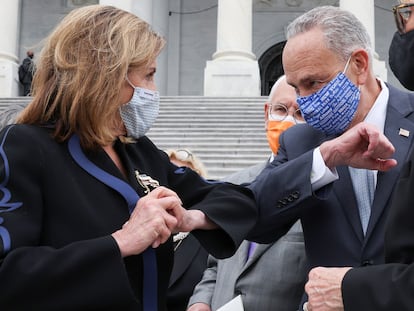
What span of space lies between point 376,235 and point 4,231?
1.36 metres

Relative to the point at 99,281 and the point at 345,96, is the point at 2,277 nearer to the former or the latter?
the point at 99,281

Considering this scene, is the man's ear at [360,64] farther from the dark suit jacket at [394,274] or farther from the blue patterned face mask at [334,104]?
the dark suit jacket at [394,274]

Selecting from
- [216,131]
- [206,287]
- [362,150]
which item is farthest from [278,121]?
[216,131]

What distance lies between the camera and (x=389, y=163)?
230 cm

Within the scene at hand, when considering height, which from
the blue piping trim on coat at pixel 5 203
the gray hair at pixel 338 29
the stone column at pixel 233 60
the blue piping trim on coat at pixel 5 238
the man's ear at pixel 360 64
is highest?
the stone column at pixel 233 60

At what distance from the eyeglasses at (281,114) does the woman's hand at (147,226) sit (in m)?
2.07

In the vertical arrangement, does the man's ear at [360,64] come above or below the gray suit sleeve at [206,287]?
above

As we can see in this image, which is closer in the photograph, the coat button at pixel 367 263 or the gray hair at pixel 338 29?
the coat button at pixel 367 263

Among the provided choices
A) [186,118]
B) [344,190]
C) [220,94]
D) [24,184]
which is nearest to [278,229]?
[344,190]

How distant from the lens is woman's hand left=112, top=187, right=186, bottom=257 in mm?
1998

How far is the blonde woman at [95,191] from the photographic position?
1913 mm

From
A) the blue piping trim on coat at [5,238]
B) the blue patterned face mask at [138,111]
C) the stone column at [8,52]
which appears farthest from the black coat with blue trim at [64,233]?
the stone column at [8,52]

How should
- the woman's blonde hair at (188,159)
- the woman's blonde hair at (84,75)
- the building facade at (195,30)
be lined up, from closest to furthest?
the woman's blonde hair at (84,75) → the woman's blonde hair at (188,159) → the building facade at (195,30)

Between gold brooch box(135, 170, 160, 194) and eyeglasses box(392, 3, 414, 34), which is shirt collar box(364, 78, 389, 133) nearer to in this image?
eyeglasses box(392, 3, 414, 34)
